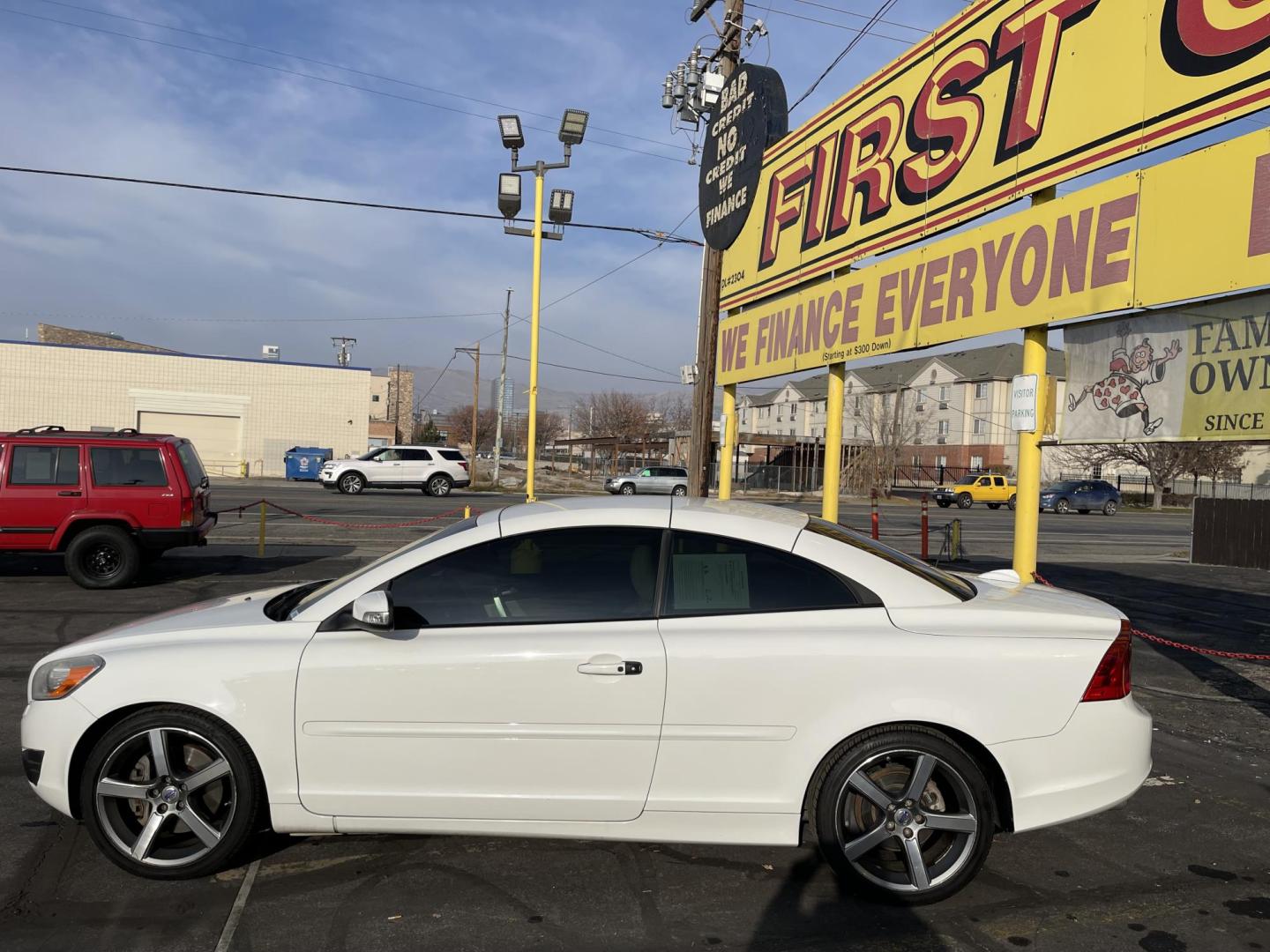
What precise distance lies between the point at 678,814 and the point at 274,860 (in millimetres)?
1712

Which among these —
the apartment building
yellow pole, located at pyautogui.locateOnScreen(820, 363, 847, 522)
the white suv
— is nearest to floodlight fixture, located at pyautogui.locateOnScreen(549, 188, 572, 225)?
yellow pole, located at pyautogui.locateOnScreen(820, 363, 847, 522)

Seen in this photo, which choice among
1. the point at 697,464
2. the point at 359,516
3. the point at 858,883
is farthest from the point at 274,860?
the point at 359,516

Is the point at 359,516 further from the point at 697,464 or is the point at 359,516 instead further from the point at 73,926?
the point at 73,926

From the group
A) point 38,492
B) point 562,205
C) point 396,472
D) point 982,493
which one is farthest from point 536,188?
point 982,493

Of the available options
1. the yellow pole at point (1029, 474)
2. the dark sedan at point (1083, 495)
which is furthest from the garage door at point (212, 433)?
the yellow pole at point (1029, 474)

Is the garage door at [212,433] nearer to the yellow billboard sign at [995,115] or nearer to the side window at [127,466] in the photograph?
the side window at [127,466]

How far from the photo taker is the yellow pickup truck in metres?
41.8

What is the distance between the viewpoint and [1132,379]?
22.8ft

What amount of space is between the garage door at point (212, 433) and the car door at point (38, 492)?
4080cm

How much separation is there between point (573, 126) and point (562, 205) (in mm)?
1315

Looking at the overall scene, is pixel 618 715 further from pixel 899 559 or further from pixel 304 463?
pixel 304 463

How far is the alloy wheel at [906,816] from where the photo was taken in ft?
11.4

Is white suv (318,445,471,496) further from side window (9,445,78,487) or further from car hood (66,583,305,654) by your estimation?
car hood (66,583,305,654)

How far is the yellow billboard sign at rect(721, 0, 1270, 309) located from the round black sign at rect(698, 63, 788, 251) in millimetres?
277
